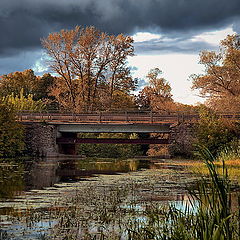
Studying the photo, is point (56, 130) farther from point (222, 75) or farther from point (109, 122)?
point (222, 75)

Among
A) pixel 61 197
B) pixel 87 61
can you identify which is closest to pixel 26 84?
pixel 87 61

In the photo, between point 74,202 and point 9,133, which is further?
point 9,133

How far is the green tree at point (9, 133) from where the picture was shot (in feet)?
113

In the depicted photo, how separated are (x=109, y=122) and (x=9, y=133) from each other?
27.5 feet

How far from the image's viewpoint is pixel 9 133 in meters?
34.9

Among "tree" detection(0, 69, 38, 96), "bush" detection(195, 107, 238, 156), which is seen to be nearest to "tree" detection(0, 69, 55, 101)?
"tree" detection(0, 69, 38, 96)

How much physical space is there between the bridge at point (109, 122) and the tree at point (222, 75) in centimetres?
599

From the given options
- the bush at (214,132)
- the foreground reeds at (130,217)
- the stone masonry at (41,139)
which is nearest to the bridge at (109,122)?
the stone masonry at (41,139)

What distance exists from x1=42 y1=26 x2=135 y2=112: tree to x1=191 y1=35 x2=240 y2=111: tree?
990 cm

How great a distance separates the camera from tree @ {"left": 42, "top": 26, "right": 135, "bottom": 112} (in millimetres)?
47656

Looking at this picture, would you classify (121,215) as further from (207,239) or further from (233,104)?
A: (233,104)

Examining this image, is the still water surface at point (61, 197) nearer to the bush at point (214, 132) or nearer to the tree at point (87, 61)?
the bush at point (214, 132)

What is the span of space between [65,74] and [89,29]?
5893 millimetres

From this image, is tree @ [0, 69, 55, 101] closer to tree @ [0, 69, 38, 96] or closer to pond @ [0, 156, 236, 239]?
tree @ [0, 69, 38, 96]
